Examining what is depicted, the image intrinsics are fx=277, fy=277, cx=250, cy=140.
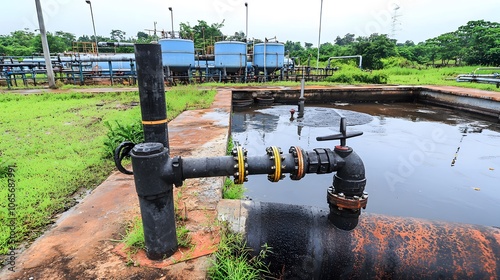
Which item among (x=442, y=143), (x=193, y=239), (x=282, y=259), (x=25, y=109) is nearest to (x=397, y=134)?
(x=442, y=143)

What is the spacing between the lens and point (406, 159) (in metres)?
4.64

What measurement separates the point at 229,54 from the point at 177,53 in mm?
2747

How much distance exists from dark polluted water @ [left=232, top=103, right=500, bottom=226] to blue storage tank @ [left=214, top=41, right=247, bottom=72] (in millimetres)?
6971

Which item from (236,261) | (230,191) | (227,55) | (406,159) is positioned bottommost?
(406,159)

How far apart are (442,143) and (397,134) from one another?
0.90 meters

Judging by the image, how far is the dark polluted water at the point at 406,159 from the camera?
10.7ft

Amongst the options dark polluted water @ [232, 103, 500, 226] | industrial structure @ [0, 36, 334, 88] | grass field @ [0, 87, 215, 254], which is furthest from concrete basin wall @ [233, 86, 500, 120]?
grass field @ [0, 87, 215, 254]

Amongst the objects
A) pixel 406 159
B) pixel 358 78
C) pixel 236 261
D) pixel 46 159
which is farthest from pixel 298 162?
pixel 358 78

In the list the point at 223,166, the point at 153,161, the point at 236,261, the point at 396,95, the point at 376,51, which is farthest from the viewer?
the point at 376,51

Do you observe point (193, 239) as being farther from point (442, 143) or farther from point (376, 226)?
point (442, 143)

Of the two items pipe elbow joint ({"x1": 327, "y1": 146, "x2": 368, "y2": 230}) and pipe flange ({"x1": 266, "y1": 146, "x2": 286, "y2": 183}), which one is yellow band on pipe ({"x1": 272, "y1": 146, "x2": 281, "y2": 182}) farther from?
pipe elbow joint ({"x1": 327, "y1": 146, "x2": 368, "y2": 230})

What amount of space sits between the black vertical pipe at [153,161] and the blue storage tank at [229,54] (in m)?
14.1

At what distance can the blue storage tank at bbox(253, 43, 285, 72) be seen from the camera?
50.9ft

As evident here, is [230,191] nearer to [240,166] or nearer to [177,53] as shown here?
[240,166]
